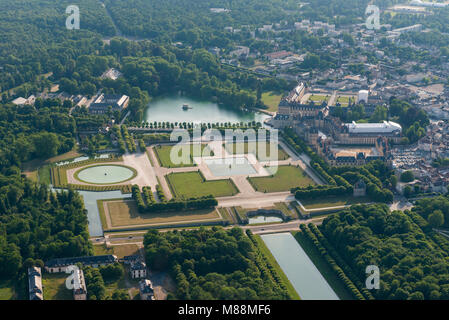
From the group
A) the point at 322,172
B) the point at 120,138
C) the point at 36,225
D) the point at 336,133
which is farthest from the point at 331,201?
the point at 120,138

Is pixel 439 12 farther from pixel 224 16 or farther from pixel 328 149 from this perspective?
pixel 328 149

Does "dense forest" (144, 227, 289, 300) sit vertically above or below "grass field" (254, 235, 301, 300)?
above

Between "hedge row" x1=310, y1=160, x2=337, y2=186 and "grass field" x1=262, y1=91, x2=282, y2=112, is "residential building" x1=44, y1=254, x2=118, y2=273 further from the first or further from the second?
"grass field" x1=262, y1=91, x2=282, y2=112

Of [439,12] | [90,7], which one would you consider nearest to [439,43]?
[439,12]

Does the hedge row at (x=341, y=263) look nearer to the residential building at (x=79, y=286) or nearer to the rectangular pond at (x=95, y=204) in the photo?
the rectangular pond at (x=95, y=204)

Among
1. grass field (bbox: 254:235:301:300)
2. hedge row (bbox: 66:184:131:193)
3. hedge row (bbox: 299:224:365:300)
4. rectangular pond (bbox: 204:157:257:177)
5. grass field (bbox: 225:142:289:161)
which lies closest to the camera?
hedge row (bbox: 299:224:365:300)

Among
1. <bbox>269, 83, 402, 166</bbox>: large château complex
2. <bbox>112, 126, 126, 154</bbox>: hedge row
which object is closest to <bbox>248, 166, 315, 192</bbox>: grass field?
<bbox>269, 83, 402, 166</bbox>: large château complex

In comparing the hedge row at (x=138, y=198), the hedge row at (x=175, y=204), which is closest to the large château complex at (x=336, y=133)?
the hedge row at (x=175, y=204)
